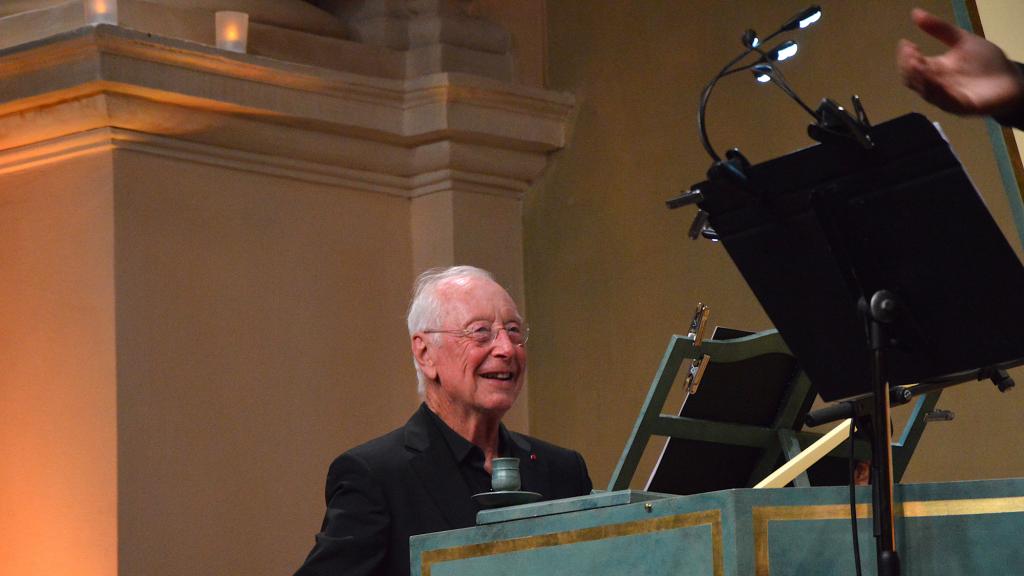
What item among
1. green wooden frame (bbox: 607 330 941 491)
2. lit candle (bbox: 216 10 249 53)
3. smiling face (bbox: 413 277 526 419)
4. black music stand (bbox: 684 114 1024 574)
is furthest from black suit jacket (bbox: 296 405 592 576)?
lit candle (bbox: 216 10 249 53)

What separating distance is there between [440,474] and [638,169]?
2807 mm

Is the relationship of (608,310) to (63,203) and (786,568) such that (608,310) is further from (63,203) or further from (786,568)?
(786,568)

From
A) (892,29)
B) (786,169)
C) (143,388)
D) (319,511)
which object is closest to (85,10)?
(143,388)

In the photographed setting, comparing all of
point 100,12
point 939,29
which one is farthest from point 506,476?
point 100,12

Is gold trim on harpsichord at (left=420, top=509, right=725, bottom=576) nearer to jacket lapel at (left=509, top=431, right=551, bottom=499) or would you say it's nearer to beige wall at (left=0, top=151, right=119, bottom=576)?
jacket lapel at (left=509, top=431, right=551, bottom=499)

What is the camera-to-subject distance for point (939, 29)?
2.41 meters

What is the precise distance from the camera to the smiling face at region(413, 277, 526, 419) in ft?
14.0

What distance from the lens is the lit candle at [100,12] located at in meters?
5.96

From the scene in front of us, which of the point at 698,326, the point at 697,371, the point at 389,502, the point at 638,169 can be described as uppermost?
the point at 638,169

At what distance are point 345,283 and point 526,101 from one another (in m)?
0.99

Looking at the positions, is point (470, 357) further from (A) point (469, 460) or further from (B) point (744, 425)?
(B) point (744, 425)

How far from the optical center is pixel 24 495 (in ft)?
19.6

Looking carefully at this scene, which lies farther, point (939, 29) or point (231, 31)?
point (231, 31)

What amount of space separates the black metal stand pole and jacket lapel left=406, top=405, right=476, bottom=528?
54.9 inches
